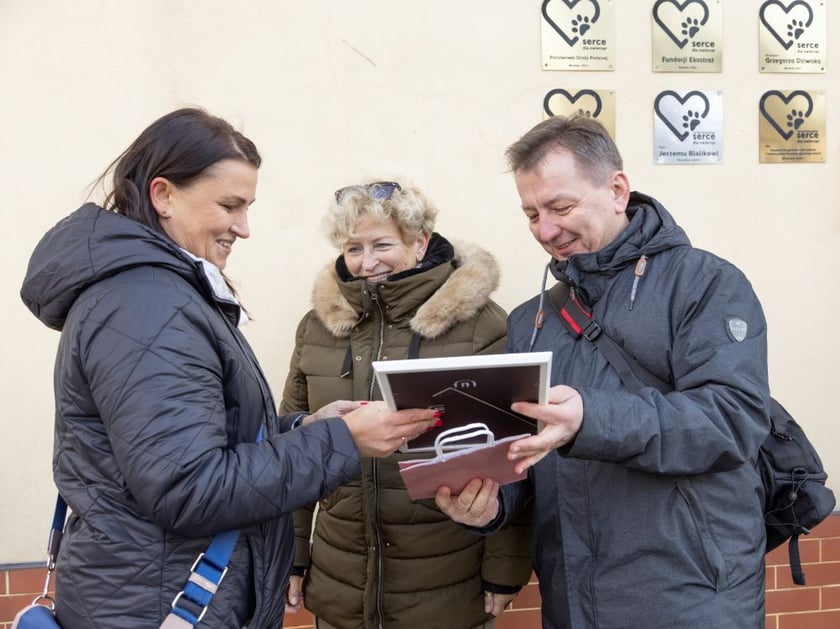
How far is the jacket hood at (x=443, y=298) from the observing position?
8.05 feet

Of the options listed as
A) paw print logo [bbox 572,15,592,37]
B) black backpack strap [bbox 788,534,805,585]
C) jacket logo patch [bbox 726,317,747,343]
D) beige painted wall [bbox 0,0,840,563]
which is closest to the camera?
jacket logo patch [bbox 726,317,747,343]

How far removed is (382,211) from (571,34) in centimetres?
129

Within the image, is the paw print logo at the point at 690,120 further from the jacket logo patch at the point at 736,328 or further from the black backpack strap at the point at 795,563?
the black backpack strap at the point at 795,563

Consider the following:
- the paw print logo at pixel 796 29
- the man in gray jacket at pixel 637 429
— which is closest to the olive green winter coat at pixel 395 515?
the man in gray jacket at pixel 637 429

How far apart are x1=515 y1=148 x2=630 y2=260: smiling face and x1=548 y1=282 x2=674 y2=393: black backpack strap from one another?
136 millimetres

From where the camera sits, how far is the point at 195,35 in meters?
3.03

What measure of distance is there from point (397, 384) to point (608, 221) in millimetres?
906

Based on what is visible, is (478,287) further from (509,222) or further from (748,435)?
(748,435)

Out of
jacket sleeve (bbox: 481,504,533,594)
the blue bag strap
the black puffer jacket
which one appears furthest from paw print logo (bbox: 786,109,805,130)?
the blue bag strap

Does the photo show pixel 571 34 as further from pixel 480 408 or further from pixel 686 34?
pixel 480 408

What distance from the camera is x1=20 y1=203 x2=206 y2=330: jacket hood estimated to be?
151cm

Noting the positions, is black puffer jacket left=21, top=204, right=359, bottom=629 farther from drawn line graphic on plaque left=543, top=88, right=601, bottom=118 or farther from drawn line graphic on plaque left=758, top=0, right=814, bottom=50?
drawn line graphic on plaque left=758, top=0, right=814, bottom=50

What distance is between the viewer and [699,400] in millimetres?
1707

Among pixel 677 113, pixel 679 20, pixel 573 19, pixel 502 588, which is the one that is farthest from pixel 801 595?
pixel 573 19
